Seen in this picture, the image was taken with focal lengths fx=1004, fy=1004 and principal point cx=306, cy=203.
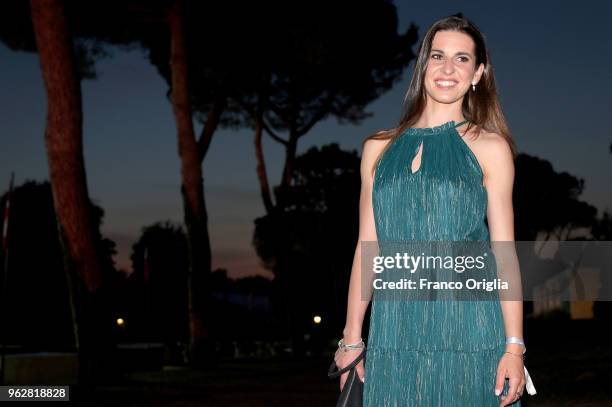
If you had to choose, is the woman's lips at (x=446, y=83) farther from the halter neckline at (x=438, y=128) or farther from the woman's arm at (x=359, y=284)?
the woman's arm at (x=359, y=284)

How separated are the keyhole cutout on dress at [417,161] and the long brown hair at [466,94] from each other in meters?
0.11

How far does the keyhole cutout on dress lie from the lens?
333 centimetres

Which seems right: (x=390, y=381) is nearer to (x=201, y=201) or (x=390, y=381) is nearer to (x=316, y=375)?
(x=316, y=375)

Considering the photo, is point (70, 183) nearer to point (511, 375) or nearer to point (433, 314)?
point (433, 314)

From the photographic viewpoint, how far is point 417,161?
3.35 metres

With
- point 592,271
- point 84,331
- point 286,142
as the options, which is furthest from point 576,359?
point 592,271

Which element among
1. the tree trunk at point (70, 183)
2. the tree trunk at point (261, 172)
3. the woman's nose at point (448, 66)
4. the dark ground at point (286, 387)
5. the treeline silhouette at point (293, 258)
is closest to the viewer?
the woman's nose at point (448, 66)

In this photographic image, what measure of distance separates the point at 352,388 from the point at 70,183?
1254 cm

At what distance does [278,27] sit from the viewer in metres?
25.0

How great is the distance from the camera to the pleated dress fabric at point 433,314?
10.3 feet

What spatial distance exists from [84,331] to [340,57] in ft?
44.8

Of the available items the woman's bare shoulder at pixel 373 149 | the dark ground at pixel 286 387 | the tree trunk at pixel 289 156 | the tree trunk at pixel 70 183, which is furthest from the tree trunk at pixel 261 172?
the woman's bare shoulder at pixel 373 149

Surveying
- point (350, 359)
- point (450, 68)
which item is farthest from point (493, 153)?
point (350, 359)

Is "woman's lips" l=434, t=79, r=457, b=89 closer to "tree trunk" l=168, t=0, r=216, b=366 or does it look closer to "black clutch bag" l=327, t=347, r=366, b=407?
"black clutch bag" l=327, t=347, r=366, b=407
